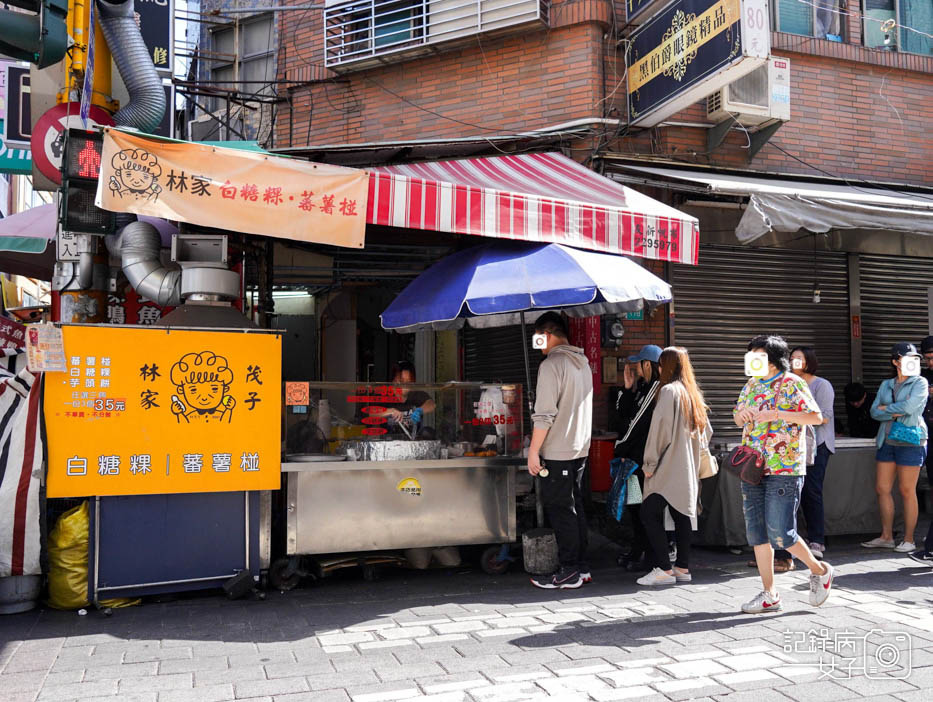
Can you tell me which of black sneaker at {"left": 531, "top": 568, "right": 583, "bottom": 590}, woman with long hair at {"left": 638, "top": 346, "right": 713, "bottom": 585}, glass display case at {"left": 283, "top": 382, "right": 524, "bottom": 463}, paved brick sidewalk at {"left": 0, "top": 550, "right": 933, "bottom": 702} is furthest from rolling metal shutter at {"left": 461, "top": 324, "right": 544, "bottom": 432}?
paved brick sidewalk at {"left": 0, "top": 550, "right": 933, "bottom": 702}

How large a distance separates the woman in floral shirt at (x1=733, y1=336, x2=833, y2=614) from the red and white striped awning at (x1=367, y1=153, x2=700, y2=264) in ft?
7.05

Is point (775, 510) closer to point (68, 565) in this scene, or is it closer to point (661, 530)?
point (661, 530)

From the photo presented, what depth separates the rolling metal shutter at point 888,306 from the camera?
1002 cm

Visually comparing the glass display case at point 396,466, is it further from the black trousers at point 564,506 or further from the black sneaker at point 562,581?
the black sneaker at point 562,581

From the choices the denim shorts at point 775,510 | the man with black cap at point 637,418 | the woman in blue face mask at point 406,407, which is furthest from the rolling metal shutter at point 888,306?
the woman in blue face mask at point 406,407

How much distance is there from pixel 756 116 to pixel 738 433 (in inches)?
148

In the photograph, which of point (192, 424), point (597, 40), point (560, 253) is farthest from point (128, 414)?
point (597, 40)

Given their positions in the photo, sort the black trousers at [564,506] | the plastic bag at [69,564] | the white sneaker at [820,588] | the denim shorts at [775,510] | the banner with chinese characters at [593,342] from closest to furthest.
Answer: the denim shorts at [775,510] → the white sneaker at [820,588] → the plastic bag at [69,564] → the black trousers at [564,506] → the banner with chinese characters at [593,342]

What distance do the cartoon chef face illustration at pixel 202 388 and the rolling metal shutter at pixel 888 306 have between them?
7.93 m

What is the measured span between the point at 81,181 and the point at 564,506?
14.8 ft

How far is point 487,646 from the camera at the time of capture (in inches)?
185

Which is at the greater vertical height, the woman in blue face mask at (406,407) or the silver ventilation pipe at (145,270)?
the silver ventilation pipe at (145,270)

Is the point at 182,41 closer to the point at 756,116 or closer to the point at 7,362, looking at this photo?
the point at 7,362

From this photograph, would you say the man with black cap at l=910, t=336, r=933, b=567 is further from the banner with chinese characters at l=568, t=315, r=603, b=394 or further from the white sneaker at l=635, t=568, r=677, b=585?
the banner with chinese characters at l=568, t=315, r=603, b=394
